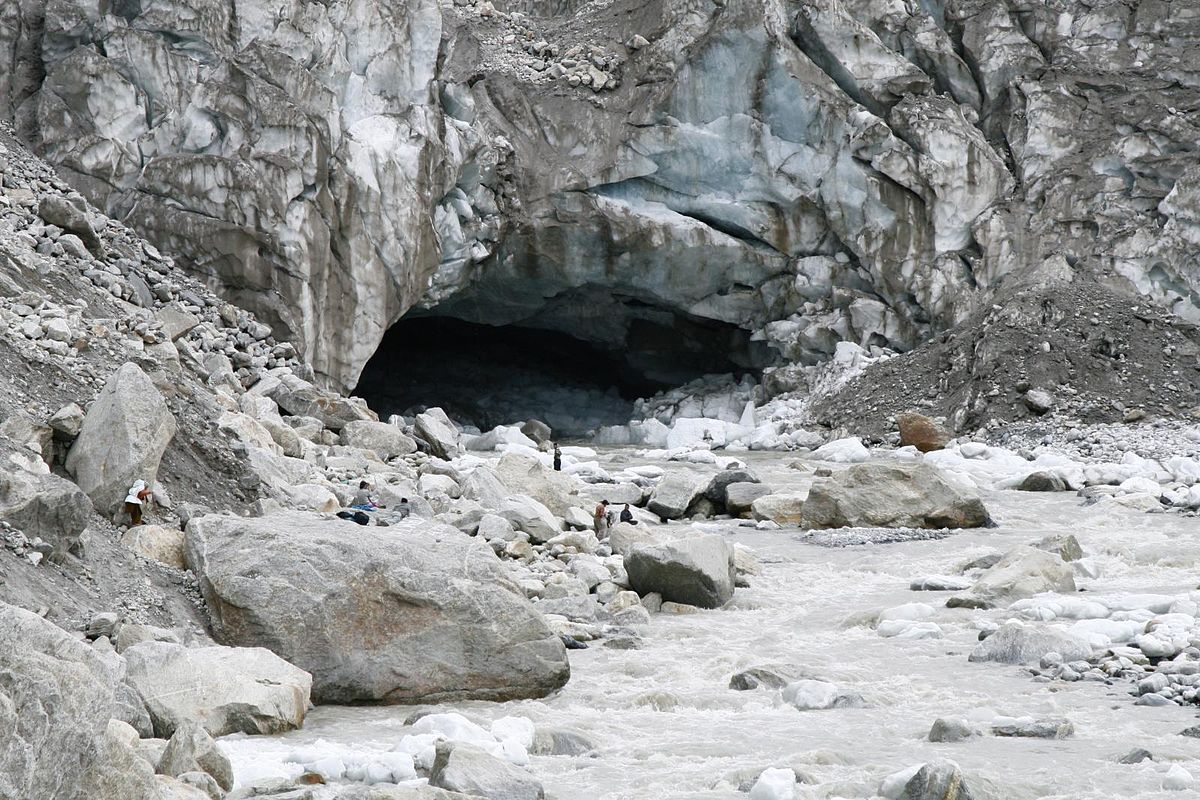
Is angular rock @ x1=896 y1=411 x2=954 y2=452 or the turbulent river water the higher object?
angular rock @ x1=896 y1=411 x2=954 y2=452

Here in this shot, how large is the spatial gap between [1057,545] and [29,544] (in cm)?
796

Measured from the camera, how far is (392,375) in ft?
103

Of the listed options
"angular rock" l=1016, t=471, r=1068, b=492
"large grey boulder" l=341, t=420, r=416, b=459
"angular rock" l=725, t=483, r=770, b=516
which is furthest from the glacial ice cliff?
"angular rock" l=1016, t=471, r=1068, b=492

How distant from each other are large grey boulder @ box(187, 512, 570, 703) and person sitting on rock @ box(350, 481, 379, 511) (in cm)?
368

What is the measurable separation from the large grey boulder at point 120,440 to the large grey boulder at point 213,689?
198 cm

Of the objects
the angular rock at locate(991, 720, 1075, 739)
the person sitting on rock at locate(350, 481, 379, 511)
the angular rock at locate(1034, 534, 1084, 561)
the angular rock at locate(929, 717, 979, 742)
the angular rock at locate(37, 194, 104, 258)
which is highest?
the angular rock at locate(37, 194, 104, 258)

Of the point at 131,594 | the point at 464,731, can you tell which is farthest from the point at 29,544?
the point at 464,731

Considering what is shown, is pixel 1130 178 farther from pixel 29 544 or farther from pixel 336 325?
pixel 29 544

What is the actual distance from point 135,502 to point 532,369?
25.7 m

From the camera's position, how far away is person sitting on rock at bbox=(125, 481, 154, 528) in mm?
6941

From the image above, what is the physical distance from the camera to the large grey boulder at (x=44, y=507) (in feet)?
19.0

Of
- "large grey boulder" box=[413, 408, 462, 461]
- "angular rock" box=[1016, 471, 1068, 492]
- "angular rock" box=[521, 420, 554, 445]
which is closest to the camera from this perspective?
"angular rock" box=[1016, 471, 1068, 492]

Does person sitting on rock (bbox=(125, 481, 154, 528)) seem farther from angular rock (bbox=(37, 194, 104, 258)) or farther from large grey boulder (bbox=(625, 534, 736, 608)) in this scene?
angular rock (bbox=(37, 194, 104, 258))

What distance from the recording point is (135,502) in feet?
22.7
